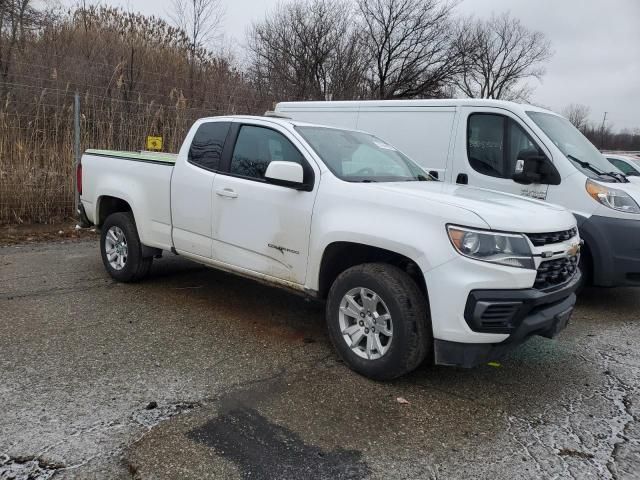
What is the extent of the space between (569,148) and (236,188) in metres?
3.71

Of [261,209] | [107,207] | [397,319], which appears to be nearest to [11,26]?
[107,207]

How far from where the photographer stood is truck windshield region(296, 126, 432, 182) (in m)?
4.31

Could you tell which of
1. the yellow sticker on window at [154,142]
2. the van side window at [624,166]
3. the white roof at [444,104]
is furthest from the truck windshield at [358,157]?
the van side window at [624,166]

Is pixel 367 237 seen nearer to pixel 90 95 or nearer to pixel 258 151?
pixel 258 151

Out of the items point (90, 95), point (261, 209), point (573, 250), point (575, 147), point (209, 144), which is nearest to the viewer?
point (573, 250)

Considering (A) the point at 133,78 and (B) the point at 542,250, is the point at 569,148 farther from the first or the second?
(A) the point at 133,78

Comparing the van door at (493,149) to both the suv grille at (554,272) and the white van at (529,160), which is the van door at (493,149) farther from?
the suv grille at (554,272)

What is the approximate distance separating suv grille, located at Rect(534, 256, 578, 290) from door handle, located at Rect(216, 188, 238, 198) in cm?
246

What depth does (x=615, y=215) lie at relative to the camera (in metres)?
5.44

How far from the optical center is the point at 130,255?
5727 mm

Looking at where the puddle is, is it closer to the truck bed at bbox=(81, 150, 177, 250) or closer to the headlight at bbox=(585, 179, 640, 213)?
the truck bed at bbox=(81, 150, 177, 250)

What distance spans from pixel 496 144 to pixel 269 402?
419cm

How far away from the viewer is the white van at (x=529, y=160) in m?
5.45

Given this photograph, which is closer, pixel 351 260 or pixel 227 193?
pixel 351 260
